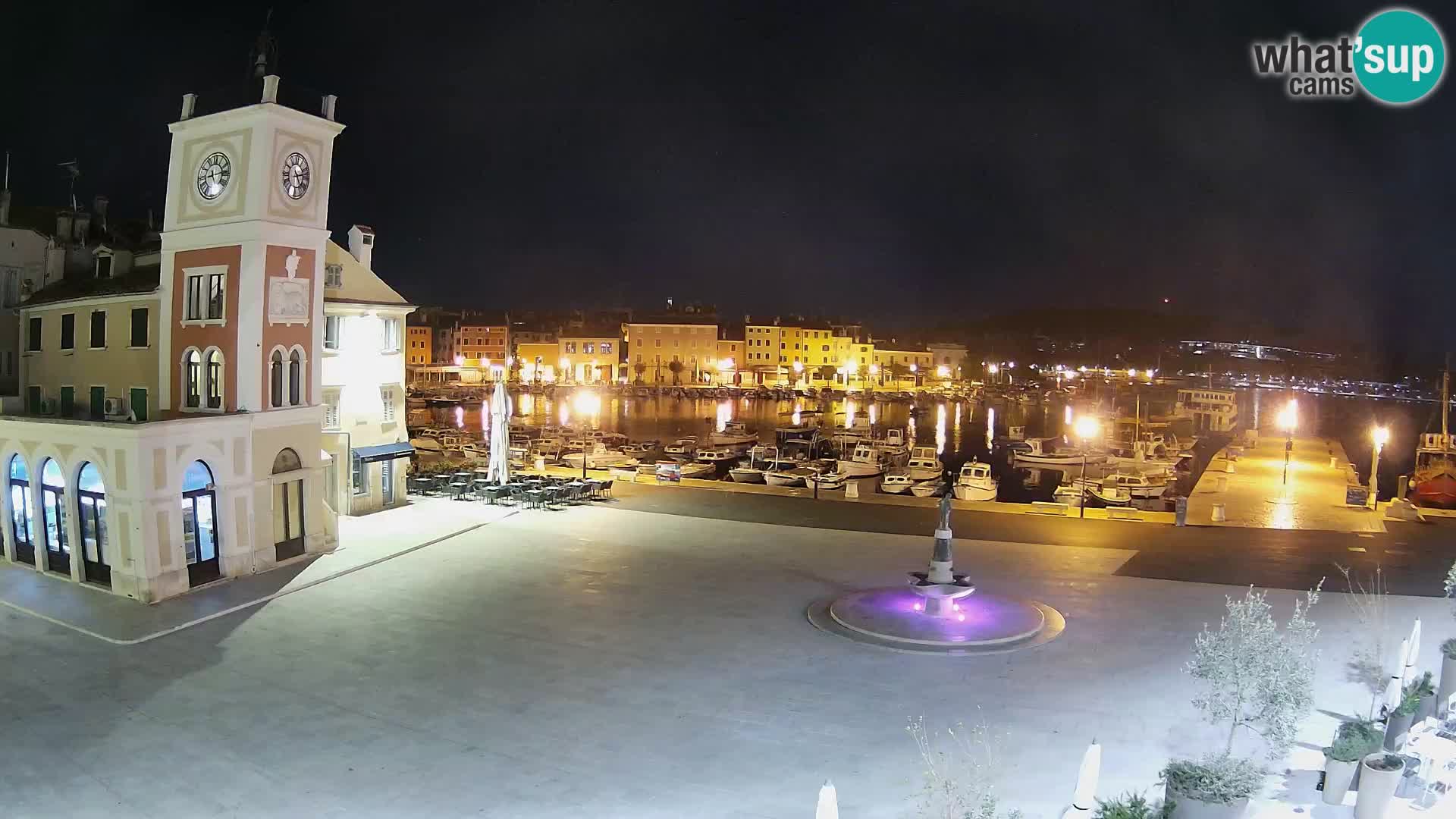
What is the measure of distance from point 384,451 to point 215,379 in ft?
19.2

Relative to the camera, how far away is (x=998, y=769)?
31.3 feet

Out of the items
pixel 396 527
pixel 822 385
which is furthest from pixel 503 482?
pixel 822 385

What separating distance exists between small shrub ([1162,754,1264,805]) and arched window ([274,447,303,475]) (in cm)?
1712

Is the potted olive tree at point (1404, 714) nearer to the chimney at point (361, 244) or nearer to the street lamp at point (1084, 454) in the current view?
the street lamp at point (1084, 454)

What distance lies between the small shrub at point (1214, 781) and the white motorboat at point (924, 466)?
4252cm

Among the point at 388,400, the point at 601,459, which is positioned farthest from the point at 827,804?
the point at 601,459

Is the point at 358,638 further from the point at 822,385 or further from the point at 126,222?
the point at 822,385

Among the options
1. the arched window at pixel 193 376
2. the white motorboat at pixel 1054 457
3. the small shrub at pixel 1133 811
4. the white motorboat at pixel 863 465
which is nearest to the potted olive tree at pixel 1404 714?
the small shrub at pixel 1133 811

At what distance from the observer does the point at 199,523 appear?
1739 centimetres

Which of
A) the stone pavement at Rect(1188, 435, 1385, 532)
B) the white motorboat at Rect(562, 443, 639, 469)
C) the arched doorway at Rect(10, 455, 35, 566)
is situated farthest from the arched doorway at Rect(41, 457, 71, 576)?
the white motorboat at Rect(562, 443, 639, 469)

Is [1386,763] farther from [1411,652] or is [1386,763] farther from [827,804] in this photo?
[827,804]

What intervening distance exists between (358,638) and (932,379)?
15989 cm

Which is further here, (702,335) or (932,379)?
(932,379)

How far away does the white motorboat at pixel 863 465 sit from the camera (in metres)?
55.1
